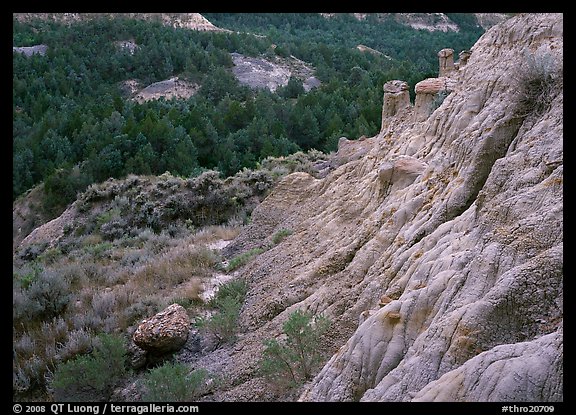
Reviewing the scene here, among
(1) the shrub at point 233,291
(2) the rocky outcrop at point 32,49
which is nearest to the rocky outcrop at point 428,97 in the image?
(1) the shrub at point 233,291

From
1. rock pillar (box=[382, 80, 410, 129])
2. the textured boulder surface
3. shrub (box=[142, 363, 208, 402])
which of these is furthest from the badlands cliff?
rock pillar (box=[382, 80, 410, 129])

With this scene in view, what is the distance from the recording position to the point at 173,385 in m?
6.37

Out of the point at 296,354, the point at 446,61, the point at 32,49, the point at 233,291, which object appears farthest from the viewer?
the point at 32,49

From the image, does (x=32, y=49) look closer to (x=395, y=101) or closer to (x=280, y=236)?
(x=280, y=236)

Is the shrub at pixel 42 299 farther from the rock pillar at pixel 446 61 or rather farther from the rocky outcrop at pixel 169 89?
the rocky outcrop at pixel 169 89

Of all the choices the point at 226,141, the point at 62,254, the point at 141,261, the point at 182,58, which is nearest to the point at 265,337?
the point at 141,261

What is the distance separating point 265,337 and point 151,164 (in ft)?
61.7

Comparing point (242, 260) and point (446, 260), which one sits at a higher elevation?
point (446, 260)

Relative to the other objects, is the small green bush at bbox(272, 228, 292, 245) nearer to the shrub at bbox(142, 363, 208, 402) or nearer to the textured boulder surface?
the textured boulder surface

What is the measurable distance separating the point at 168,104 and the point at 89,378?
32048mm

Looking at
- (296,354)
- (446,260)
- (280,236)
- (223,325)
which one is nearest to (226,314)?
(223,325)

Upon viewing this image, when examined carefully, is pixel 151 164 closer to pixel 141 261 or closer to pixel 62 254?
pixel 62 254

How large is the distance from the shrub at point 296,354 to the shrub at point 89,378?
2646mm
